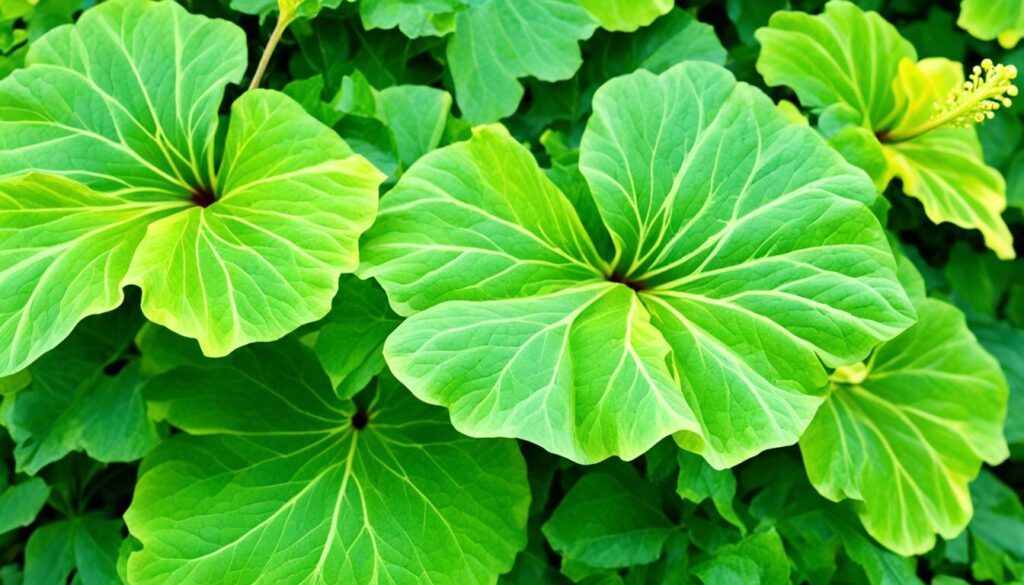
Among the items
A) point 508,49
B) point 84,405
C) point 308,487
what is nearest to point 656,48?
point 508,49

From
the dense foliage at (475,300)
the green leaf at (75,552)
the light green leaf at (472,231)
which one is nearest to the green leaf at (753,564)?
the dense foliage at (475,300)

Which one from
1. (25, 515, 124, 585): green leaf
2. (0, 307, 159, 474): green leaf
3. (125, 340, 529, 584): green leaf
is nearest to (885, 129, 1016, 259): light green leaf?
(125, 340, 529, 584): green leaf

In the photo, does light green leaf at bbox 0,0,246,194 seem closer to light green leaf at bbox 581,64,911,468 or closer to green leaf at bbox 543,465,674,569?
light green leaf at bbox 581,64,911,468

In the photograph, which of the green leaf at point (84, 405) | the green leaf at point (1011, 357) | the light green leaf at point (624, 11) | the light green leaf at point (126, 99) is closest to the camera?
the light green leaf at point (126, 99)

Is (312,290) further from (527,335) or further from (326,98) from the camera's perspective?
(326,98)

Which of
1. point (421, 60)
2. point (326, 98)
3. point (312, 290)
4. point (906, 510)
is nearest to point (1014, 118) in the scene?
point (906, 510)

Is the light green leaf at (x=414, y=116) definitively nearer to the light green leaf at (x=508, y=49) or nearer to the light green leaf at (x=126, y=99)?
the light green leaf at (x=508, y=49)
